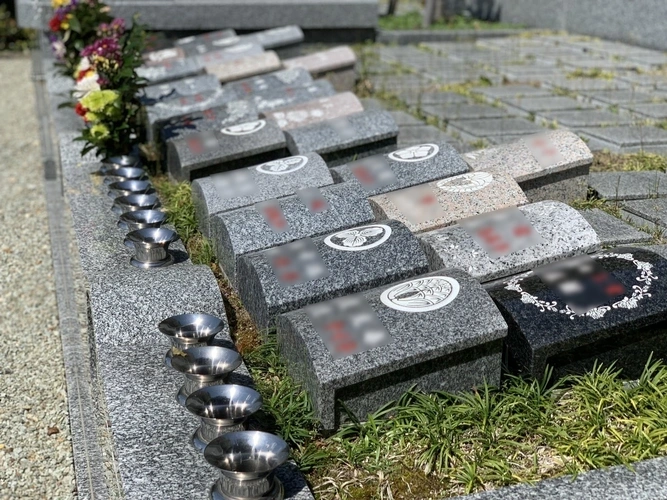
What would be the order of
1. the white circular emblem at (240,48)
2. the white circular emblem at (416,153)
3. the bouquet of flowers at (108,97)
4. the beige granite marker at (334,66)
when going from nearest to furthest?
1. the white circular emblem at (416,153)
2. the bouquet of flowers at (108,97)
3. the beige granite marker at (334,66)
4. the white circular emblem at (240,48)

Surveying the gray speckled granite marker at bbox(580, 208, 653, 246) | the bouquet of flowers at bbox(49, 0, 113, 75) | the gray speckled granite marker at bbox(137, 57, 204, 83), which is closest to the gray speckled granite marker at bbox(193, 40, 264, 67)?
the gray speckled granite marker at bbox(137, 57, 204, 83)

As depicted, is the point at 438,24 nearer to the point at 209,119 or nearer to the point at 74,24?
the point at 74,24

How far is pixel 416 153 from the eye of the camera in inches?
171

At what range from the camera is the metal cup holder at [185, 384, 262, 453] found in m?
2.47

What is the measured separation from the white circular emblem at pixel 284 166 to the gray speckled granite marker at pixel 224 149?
1.73ft

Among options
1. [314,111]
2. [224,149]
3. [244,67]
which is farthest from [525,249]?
[244,67]

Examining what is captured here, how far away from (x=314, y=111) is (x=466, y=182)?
182 centimetres

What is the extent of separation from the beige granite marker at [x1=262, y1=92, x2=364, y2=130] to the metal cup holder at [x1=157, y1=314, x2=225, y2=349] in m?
2.61

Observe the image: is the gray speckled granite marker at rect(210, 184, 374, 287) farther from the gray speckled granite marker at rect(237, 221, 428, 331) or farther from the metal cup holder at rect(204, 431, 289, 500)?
the metal cup holder at rect(204, 431, 289, 500)

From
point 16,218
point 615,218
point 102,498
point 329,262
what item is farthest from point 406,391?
point 16,218

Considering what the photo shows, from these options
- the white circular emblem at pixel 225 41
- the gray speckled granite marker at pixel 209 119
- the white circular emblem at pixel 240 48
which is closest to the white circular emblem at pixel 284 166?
the gray speckled granite marker at pixel 209 119

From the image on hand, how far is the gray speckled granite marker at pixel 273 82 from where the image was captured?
6.42 metres

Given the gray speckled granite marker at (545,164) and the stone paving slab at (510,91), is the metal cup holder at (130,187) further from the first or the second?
the stone paving slab at (510,91)

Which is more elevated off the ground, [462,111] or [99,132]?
[99,132]
